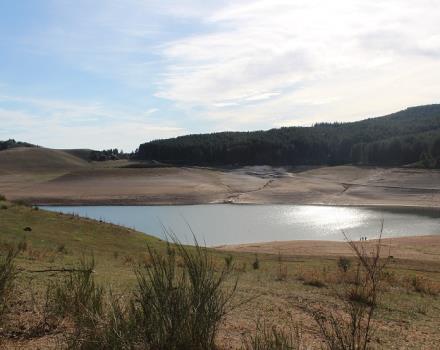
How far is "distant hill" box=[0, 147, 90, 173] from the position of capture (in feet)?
314

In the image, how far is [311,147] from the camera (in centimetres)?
11262

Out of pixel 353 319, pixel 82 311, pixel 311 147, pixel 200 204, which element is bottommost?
pixel 200 204

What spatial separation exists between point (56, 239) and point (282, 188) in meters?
55.8

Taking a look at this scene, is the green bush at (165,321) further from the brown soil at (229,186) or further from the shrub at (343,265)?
the brown soil at (229,186)

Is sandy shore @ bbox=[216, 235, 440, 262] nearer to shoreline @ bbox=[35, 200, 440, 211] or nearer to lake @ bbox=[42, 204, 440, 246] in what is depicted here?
lake @ bbox=[42, 204, 440, 246]

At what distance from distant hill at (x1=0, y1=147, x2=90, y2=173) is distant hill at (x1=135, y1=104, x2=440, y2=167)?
67.3 ft

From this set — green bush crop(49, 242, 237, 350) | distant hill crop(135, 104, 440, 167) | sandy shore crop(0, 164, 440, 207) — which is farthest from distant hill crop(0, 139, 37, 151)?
green bush crop(49, 242, 237, 350)

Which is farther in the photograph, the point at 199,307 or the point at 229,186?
the point at 229,186

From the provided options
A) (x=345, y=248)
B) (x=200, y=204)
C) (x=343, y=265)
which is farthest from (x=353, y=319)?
(x=200, y=204)

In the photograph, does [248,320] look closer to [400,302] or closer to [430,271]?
[400,302]

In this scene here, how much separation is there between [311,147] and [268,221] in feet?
224

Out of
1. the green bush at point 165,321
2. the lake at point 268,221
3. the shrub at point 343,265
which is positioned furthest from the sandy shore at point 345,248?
the green bush at point 165,321

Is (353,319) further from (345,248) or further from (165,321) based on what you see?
(345,248)

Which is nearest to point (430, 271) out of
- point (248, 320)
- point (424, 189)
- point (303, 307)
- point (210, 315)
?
point (303, 307)
